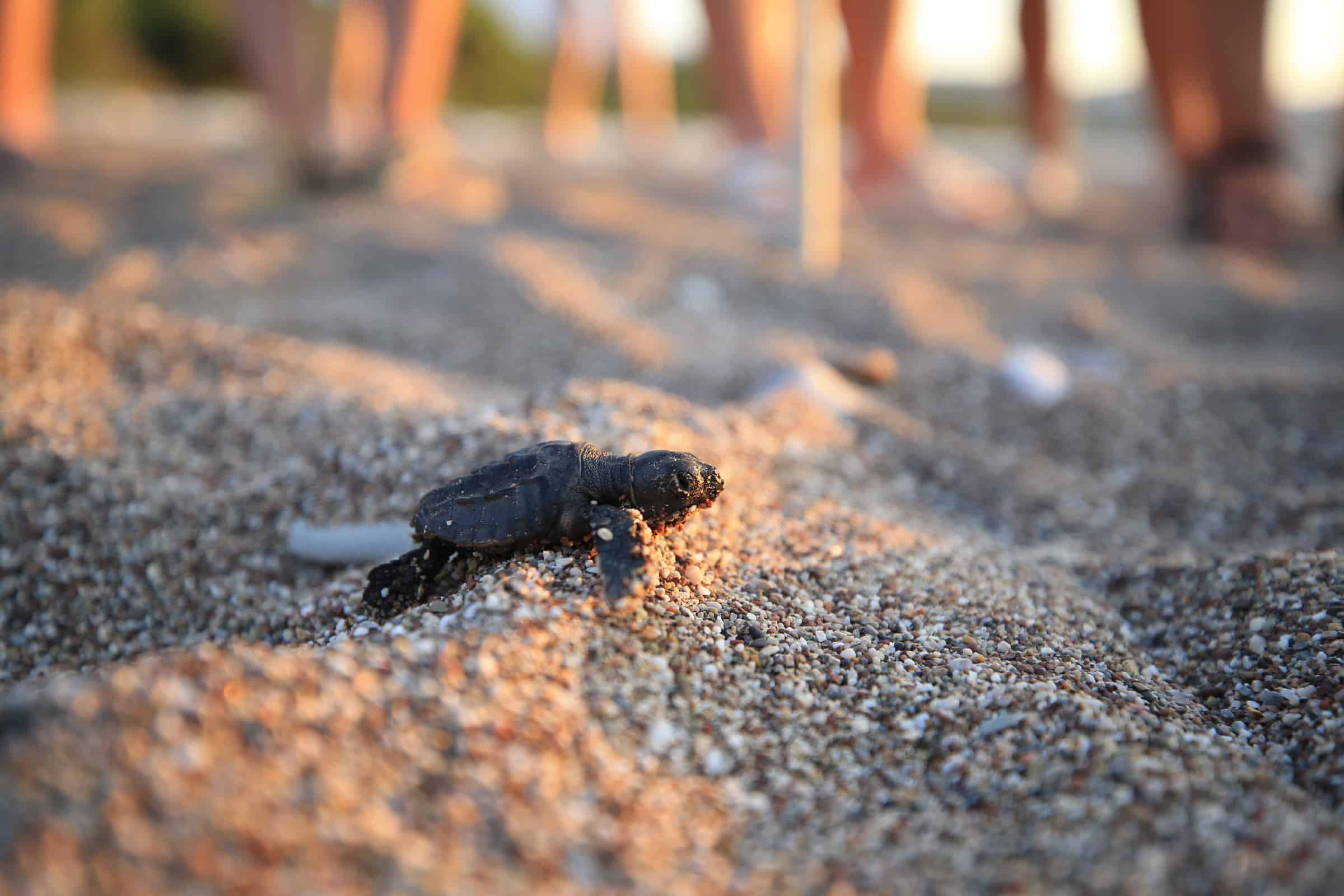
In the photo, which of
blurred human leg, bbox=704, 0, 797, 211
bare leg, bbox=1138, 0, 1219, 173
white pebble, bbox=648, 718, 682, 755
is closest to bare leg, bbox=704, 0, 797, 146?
blurred human leg, bbox=704, 0, 797, 211

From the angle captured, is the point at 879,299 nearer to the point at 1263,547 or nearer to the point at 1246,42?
the point at 1263,547

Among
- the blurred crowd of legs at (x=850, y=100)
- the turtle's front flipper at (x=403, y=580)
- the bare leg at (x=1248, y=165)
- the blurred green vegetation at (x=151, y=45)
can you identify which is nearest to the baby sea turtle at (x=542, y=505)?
the turtle's front flipper at (x=403, y=580)

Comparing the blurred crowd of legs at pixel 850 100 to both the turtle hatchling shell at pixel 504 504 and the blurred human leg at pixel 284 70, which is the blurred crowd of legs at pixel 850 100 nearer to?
the blurred human leg at pixel 284 70

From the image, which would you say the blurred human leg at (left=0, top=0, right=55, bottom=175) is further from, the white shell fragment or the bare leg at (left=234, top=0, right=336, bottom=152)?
the white shell fragment

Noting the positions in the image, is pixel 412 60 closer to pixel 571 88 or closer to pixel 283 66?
pixel 283 66

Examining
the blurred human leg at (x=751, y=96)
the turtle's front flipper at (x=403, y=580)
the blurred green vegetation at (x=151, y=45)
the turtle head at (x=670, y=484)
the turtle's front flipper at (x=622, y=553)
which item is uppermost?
the blurred green vegetation at (x=151, y=45)

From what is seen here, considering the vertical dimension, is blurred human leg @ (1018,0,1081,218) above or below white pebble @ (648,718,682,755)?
above
